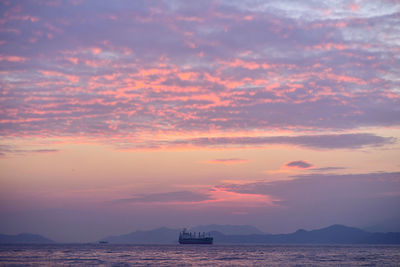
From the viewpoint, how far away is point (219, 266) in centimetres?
8888

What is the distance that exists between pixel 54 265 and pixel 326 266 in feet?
181

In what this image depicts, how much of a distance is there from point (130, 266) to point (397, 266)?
5400 centimetres

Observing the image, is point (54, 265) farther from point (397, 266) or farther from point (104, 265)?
point (397, 266)

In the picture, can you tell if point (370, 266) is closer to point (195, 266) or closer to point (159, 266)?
point (195, 266)

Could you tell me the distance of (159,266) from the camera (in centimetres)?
8762

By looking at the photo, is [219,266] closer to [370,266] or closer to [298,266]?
[298,266]

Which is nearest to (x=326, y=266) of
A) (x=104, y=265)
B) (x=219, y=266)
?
(x=219, y=266)

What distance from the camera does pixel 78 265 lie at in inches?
3487

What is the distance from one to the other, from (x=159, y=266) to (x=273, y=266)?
23022 mm

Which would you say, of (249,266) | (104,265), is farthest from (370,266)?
(104,265)

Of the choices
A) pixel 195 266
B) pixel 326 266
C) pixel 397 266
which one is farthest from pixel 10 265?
pixel 397 266

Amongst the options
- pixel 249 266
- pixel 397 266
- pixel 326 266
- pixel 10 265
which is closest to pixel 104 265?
pixel 10 265

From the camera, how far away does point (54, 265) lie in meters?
88.6

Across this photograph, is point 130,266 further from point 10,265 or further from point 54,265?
point 10,265
